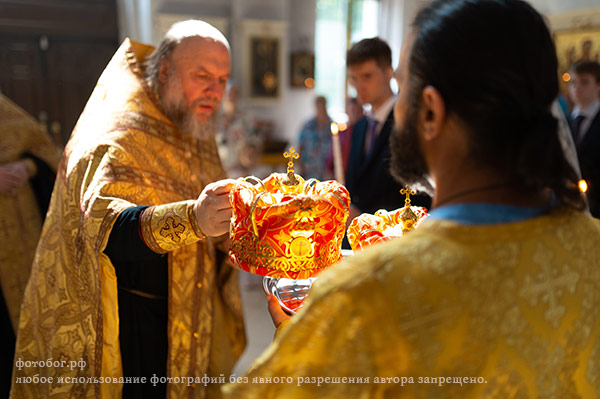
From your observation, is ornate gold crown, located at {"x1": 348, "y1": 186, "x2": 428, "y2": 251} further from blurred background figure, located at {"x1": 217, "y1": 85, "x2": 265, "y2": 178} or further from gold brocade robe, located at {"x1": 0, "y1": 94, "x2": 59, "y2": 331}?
blurred background figure, located at {"x1": 217, "y1": 85, "x2": 265, "y2": 178}

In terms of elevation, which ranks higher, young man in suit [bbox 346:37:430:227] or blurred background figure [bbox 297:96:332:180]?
young man in suit [bbox 346:37:430:227]

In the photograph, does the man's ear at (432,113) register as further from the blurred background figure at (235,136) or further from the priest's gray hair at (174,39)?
the blurred background figure at (235,136)

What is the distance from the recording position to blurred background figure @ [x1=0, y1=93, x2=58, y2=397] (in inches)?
110

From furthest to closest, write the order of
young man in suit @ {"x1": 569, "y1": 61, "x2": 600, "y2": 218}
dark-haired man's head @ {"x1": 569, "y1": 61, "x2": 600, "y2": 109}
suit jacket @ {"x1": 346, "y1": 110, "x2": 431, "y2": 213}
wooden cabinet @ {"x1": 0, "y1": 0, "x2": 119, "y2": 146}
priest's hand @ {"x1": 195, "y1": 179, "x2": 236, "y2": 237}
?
wooden cabinet @ {"x1": 0, "y1": 0, "x2": 119, "y2": 146} < dark-haired man's head @ {"x1": 569, "y1": 61, "x2": 600, "y2": 109} < young man in suit @ {"x1": 569, "y1": 61, "x2": 600, "y2": 218} < suit jacket @ {"x1": 346, "y1": 110, "x2": 431, "y2": 213} < priest's hand @ {"x1": 195, "y1": 179, "x2": 236, "y2": 237}

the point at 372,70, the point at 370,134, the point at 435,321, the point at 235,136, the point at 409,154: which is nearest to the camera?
the point at 435,321

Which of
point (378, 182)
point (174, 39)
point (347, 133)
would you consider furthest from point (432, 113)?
point (347, 133)

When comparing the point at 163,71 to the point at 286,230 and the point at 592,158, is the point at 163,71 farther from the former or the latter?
the point at 592,158

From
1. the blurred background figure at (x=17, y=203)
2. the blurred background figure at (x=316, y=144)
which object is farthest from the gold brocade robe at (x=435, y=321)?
the blurred background figure at (x=316, y=144)

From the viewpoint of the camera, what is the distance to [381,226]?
1408 mm

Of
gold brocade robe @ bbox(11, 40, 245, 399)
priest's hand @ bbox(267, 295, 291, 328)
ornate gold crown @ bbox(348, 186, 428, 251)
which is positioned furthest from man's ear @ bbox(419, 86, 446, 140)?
gold brocade robe @ bbox(11, 40, 245, 399)

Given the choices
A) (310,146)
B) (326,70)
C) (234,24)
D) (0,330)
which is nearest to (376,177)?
(0,330)

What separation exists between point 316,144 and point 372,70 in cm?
336

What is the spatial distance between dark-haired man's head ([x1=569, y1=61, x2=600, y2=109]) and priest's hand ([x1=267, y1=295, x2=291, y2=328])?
4453 mm

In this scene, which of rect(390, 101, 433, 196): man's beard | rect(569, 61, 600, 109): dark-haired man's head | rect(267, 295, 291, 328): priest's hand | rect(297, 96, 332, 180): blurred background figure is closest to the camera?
rect(390, 101, 433, 196): man's beard
